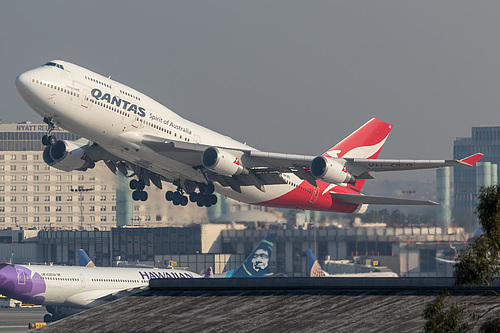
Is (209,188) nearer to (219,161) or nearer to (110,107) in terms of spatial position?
(219,161)

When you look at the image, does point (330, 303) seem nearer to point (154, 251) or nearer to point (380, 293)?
point (380, 293)

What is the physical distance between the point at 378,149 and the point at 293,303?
1394 inches

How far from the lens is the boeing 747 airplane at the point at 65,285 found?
60500 mm

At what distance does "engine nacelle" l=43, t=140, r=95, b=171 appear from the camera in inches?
2142

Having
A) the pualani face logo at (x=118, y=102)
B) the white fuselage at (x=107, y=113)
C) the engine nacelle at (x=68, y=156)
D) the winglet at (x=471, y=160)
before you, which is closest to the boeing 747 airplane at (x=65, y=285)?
the engine nacelle at (x=68, y=156)

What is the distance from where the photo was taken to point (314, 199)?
57.3 meters

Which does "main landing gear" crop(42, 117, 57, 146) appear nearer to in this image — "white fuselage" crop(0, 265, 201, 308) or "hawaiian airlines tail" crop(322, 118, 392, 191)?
"white fuselage" crop(0, 265, 201, 308)

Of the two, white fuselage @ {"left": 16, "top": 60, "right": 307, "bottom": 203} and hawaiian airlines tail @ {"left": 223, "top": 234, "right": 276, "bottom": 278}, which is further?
hawaiian airlines tail @ {"left": 223, "top": 234, "right": 276, "bottom": 278}

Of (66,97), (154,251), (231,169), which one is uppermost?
(66,97)

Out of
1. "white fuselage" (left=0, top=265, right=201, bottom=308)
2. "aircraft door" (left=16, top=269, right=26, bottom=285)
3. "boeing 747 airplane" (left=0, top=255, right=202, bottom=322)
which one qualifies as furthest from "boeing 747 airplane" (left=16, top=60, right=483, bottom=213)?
"aircraft door" (left=16, top=269, right=26, bottom=285)

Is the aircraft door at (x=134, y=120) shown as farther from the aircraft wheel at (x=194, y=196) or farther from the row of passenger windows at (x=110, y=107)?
the aircraft wheel at (x=194, y=196)

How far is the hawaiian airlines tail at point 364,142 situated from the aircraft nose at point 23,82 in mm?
21532

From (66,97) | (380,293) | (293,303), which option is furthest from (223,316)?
(66,97)

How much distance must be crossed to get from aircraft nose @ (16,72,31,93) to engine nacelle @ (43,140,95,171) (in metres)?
8.64
